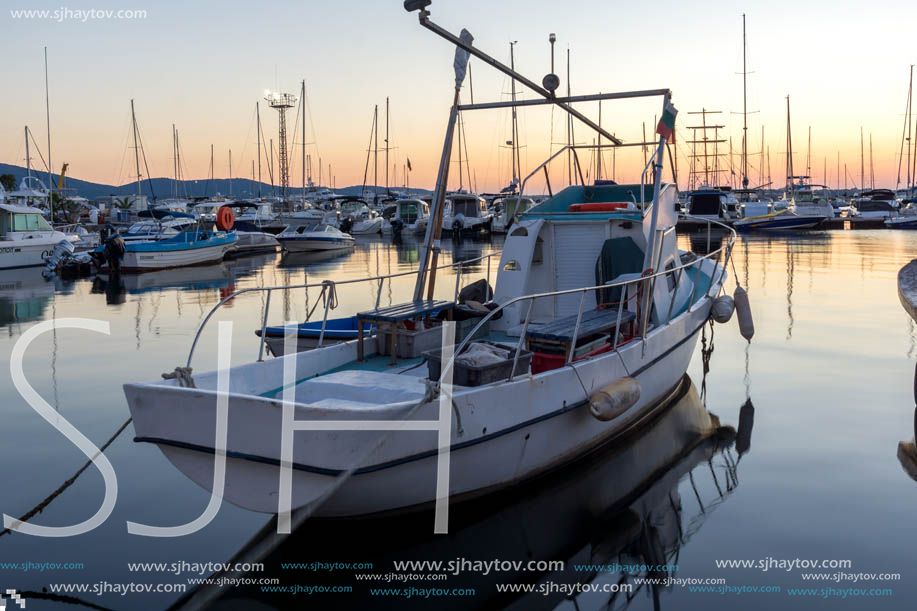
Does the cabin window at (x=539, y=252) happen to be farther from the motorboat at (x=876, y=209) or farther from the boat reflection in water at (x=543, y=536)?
the motorboat at (x=876, y=209)

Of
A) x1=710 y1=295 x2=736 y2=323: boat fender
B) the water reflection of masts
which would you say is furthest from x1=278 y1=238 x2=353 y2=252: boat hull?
x1=710 y1=295 x2=736 y2=323: boat fender

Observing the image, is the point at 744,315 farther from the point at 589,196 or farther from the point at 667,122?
the point at 667,122

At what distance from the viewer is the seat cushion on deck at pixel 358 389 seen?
652 cm

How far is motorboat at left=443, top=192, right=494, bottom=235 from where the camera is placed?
48188 millimetres

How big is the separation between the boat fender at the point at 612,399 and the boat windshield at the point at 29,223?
31.2m

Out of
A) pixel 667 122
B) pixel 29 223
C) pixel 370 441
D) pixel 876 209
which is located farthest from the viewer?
pixel 876 209

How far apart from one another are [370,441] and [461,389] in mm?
1150

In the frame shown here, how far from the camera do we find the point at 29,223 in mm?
31328

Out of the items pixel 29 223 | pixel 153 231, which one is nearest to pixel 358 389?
pixel 29 223

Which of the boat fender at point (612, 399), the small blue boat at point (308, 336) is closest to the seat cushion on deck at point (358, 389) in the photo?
the boat fender at point (612, 399)

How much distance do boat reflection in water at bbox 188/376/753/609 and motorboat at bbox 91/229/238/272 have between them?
26.2 metres

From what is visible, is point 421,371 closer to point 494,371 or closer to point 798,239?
point 494,371

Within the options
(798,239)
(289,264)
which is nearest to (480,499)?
(289,264)

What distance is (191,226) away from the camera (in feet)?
137
